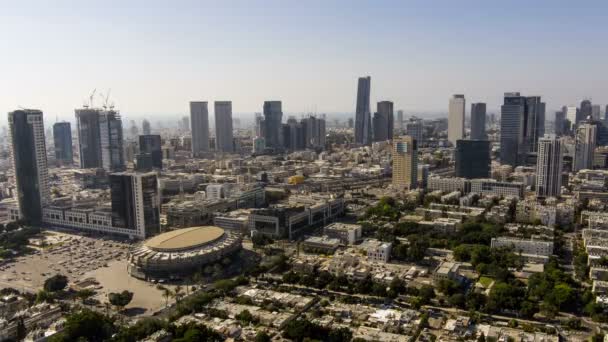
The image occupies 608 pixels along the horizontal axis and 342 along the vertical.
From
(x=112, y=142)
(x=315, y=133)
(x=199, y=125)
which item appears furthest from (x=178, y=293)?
(x=315, y=133)

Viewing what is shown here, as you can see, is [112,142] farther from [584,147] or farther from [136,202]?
[584,147]

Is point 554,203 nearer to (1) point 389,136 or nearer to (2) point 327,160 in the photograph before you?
(2) point 327,160

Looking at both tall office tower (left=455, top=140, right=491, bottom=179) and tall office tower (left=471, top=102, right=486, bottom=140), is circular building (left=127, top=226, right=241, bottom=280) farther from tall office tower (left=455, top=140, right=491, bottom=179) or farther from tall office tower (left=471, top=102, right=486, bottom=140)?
tall office tower (left=471, top=102, right=486, bottom=140)

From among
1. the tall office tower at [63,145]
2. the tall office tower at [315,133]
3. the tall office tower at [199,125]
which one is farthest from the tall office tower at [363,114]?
the tall office tower at [63,145]

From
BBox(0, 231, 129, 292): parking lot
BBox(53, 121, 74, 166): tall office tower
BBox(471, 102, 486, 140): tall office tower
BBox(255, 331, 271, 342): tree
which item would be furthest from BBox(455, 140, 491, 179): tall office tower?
BBox(53, 121, 74, 166): tall office tower

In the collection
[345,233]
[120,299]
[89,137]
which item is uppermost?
[89,137]

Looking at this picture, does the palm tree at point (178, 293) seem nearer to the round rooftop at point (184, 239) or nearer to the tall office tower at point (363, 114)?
the round rooftop at point (184, 239)
